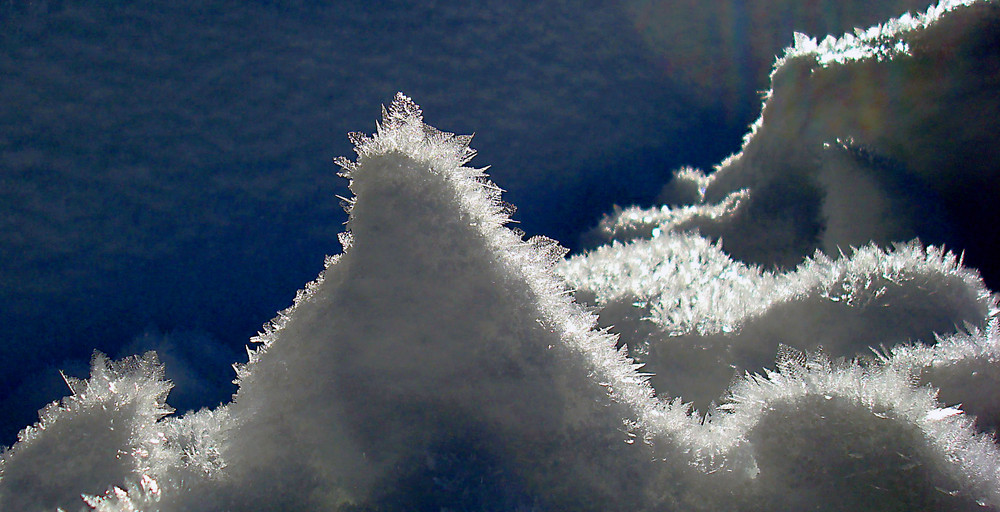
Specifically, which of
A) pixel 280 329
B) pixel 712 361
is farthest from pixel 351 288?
pixel 712 361

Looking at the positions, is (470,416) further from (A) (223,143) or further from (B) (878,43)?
(A) (223,143)

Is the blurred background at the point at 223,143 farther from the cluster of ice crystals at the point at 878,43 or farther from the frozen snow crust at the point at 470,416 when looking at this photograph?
the cluster of ice crystals at the point at 878,43

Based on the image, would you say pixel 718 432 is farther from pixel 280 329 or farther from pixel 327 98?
pixel 327 98

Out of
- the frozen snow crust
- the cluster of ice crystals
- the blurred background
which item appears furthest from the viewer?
the blurred background

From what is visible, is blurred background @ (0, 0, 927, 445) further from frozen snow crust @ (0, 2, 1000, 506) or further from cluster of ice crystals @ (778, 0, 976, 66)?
cluster of ice crystals @ (778, 0, 976, 66)

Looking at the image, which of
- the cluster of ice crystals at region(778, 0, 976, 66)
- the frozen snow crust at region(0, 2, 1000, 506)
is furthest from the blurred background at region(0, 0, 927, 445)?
the cluster of ice crystals at region(778, 0, 976, 66)

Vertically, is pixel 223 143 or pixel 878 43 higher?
pixel 878 43

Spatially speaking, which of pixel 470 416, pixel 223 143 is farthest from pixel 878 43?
pixel 223 143

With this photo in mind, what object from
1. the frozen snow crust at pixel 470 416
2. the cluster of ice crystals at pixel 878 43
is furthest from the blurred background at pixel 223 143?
the cluster of ice crystals at pixel 878 43
